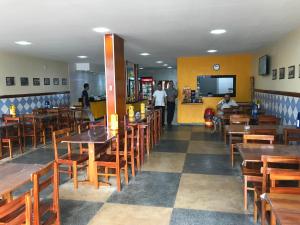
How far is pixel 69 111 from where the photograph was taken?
25.9 ft

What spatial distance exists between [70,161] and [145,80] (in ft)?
45.7

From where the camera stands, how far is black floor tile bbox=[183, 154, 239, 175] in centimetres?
427

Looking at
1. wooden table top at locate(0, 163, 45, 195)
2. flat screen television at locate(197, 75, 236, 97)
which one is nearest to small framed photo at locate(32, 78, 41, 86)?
flat screen television at locate(197, 75, 236, 97)

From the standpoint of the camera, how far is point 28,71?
8023mm

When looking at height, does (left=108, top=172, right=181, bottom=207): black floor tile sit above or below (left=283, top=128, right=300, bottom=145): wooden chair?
below

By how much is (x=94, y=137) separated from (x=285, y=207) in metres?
2.67

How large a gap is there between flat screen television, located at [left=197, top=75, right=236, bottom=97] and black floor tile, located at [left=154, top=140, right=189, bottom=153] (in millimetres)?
3046

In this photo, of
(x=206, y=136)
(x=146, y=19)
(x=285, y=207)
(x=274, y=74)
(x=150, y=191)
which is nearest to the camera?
(x=285, y=207)

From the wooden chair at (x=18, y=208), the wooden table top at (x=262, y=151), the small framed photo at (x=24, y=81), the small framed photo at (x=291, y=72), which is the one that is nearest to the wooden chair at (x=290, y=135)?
the wooden table top at (x=262, y=151)

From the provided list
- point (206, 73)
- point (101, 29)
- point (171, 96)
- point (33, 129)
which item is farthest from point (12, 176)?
point (206, 73)

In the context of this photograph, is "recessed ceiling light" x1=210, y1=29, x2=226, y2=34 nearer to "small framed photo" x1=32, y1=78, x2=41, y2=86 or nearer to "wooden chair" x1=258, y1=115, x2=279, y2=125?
"wooden chair" x1=258, y1=115, x2=279, y2=125

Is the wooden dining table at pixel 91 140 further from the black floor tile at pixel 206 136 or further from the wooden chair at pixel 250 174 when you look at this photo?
the black floor tile at pixel 206 136

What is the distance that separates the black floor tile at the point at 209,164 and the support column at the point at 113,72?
1570 mm

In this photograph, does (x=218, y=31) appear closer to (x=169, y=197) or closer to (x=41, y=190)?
(x=169, y=197)
